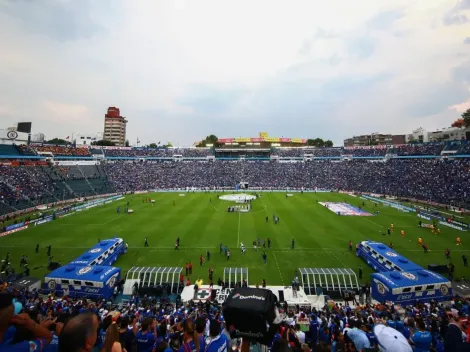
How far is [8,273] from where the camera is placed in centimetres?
2305

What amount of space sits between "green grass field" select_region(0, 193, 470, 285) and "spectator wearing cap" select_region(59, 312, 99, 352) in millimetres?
20920

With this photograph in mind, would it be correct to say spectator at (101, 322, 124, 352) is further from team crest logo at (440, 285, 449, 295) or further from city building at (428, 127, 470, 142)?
city building at (428, 127, 470, 142)

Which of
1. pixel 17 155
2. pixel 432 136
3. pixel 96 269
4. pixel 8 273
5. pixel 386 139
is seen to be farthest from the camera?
pixel 386 139

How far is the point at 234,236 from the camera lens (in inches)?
1340

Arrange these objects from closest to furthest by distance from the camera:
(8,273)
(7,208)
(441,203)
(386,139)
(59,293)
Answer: (59,293) < (8,273) < (7,208) < (441,203) < (386,139)

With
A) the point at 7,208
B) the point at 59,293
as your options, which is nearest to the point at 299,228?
the point at 59,293

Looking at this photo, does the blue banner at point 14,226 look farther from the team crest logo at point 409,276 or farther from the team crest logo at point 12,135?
the team crest logo at point 409,276

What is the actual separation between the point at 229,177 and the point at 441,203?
55511mm

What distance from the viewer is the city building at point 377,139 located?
15225cm

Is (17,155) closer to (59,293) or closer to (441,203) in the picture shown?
(59,293)

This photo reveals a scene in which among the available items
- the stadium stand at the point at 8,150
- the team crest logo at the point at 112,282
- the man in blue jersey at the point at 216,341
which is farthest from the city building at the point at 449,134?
the stadium stand at the point at 8,150

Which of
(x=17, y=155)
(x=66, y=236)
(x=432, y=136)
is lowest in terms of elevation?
(x=66, y=236)

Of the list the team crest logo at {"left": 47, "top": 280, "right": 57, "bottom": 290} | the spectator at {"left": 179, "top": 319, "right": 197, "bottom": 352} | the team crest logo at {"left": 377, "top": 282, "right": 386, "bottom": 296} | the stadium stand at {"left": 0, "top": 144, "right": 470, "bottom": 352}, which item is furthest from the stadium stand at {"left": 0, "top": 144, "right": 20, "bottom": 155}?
the team crest logo at {"left": 377, "top": 282, "right": 386, "bottom": 296}

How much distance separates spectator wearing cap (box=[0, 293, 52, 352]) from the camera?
362 cm
